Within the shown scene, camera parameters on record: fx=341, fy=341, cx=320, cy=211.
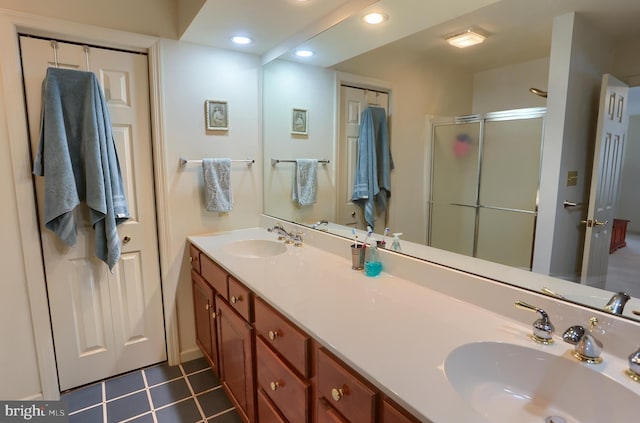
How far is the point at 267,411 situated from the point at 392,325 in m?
0.71

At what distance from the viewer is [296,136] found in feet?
7.50

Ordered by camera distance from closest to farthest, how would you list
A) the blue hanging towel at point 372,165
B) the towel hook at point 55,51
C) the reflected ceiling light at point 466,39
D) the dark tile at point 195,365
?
the reflected ceiling light at point 466,39 < the blue hanging towel at point 372,165 < the towel hook at point 55,51 < the dark tile at point 195,365

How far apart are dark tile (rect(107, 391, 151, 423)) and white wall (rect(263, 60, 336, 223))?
135cm

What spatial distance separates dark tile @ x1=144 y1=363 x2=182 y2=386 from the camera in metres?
2.15

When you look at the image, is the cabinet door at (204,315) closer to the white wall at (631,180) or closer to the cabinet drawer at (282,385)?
the cabinet drawer at (282,385)

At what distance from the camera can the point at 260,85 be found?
92.7 inches

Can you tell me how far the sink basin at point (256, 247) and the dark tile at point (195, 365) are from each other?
2.78 feet

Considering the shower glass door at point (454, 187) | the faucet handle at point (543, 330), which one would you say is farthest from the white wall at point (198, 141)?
the faucet handle at point (543, 330)

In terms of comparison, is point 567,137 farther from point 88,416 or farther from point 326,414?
point 88,416

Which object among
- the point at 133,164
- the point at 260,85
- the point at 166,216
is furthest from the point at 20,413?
the point at 260,85

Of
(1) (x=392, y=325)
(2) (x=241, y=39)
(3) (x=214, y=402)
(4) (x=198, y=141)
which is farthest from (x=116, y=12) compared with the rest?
(3) (x=214, y=402)

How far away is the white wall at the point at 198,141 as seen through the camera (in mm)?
2086

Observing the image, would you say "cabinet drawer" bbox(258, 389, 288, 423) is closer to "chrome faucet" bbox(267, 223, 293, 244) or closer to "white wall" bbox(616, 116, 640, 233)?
"chrome faucet" bbox(267, 223, 293, 244)

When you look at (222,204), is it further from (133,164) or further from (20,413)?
(20,413)
